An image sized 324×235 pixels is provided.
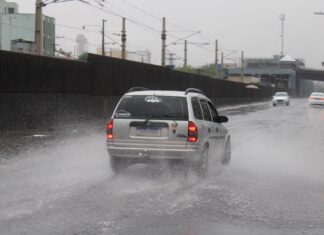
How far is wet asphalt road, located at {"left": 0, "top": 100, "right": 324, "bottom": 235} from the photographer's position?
5914mm

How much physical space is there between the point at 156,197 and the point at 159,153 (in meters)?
1.73

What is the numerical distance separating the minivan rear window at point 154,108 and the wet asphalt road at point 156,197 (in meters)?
1.03

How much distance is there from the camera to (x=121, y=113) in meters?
9.33

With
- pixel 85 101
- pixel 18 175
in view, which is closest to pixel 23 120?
pixel 85 101

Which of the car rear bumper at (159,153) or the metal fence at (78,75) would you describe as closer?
the car rear bumper at (159,153)

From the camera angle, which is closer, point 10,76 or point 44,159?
point 44,159

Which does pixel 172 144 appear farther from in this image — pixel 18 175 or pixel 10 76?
pixel 10 76

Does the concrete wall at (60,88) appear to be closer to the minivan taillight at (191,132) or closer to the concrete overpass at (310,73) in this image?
the minivan taillight at (191,132)

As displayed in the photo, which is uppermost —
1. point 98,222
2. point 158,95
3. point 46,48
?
point 46,48

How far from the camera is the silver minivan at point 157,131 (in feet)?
29.8

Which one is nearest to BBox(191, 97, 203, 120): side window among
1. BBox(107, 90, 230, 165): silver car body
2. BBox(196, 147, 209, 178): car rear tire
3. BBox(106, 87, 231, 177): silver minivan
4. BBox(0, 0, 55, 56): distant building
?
BBox(106, 87, 231, 177): silver minivan

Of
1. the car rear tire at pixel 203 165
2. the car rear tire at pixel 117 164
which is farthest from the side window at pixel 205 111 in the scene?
the car rear tire at pixel 117 164

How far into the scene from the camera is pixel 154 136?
29.9ft

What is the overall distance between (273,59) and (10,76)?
164 meters
